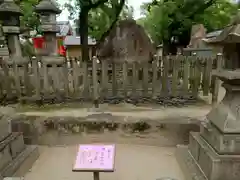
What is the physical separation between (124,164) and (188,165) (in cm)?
92

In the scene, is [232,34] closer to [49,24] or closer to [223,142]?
[223,142]

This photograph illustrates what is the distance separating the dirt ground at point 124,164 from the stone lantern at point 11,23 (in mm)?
4009

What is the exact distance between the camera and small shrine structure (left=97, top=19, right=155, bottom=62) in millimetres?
6184

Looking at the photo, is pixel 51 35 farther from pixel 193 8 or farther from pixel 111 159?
pixel 193 8

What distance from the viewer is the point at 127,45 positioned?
6188mm

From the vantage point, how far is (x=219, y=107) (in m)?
2.86

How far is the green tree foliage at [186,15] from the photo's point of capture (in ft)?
50.0

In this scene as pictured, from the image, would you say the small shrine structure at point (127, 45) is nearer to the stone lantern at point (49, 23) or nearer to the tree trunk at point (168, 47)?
the stone lantern at point (49, 23)

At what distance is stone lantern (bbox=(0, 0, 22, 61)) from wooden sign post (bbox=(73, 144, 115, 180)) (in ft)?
16.4

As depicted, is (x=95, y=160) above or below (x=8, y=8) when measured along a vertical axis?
below

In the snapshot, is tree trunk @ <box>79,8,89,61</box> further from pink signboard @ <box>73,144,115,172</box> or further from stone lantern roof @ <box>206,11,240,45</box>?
stone lantern roof @ <box>206,11,240,45</box>

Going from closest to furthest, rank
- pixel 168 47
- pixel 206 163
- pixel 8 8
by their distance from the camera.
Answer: pixel 206 163 → pixel 8 8 → pixel 168 47

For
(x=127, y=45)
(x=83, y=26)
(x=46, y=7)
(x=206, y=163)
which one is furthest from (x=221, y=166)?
(x=83, y=26)

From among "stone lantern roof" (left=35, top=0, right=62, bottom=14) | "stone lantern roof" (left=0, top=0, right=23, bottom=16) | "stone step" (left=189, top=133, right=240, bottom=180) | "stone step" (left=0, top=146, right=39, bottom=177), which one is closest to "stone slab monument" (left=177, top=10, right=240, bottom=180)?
"stone step" (left=189, top=133, right=240, bottom=180)
